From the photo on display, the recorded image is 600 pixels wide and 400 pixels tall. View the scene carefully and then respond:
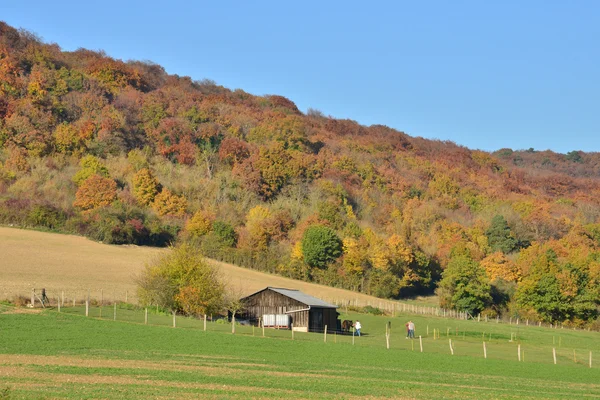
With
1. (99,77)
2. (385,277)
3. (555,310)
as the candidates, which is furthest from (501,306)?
(99,77)

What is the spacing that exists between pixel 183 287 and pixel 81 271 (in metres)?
19.6

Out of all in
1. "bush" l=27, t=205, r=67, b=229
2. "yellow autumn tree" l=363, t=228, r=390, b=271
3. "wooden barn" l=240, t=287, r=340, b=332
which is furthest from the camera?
"yellow autumn tree" l=363, t=228, r=390, b=271

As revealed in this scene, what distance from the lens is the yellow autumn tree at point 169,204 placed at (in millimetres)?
119312

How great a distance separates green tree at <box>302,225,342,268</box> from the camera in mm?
110438

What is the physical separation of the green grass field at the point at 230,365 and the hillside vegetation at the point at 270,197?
43.1 metres

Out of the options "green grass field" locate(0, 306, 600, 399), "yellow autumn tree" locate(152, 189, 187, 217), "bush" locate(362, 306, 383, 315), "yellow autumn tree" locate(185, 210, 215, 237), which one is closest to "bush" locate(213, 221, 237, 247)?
"yellow autumn tree" locate(185, 210, 215, 237)

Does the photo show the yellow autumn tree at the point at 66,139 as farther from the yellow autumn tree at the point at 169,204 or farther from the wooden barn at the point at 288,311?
the wooden barn at the point at 288,311

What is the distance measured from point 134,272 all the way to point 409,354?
43706 mm

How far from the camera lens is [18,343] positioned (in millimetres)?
38156

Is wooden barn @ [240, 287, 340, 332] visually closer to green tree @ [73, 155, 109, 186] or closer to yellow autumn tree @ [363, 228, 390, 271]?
yellow autumn tree @ [363, 228, 390, 271]

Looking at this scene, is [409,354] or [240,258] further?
[240,258]

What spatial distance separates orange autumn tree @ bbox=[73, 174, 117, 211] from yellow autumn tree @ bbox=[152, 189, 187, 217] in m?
7.21

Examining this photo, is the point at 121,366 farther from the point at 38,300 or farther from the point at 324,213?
the point at 324,213

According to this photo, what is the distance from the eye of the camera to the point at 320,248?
110250mm
